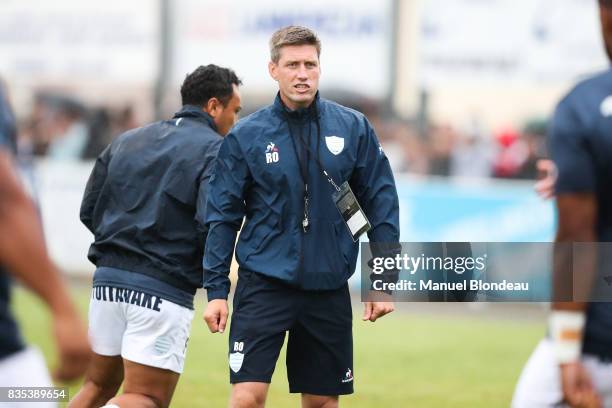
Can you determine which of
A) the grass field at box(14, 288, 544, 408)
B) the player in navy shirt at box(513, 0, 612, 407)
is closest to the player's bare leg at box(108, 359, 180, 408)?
the grass field at box(14, 288, 544, 408)

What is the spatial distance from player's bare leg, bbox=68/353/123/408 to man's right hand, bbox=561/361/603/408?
362cm

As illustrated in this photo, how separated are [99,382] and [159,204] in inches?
46.7

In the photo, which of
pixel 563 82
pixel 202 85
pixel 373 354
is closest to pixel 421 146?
pixel 563 82

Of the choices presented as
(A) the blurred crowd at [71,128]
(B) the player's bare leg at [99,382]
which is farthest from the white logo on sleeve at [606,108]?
(A) the blurred crowd at [71,128]

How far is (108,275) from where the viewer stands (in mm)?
7234

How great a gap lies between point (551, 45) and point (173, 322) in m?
12.5

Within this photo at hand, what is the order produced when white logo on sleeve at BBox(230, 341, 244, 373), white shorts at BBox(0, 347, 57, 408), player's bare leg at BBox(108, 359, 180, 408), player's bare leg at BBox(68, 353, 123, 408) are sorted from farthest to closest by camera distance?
player's bare leg at BBox(68, 353, 123, 408) < player's bare leg at BBox(108, 359, 180, 408) < white logo on sleeve at BBox(230, 341, 244, 373) < white shorts at BBox(0, 347, 57, 408)

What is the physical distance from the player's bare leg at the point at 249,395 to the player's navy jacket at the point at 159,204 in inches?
34.9

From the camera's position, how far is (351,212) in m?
6.61

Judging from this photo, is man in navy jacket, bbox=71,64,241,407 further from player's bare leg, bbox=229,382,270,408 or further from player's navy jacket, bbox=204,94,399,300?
player's bare leg, bbox=229,382,270,408

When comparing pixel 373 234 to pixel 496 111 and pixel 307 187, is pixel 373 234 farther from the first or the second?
pixel 496 111

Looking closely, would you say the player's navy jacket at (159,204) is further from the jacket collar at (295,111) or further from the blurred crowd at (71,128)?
the blurred crowd at (71,128)

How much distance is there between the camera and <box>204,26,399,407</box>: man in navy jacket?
21.5 feet

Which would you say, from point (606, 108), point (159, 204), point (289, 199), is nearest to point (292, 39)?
point (289, 199)
